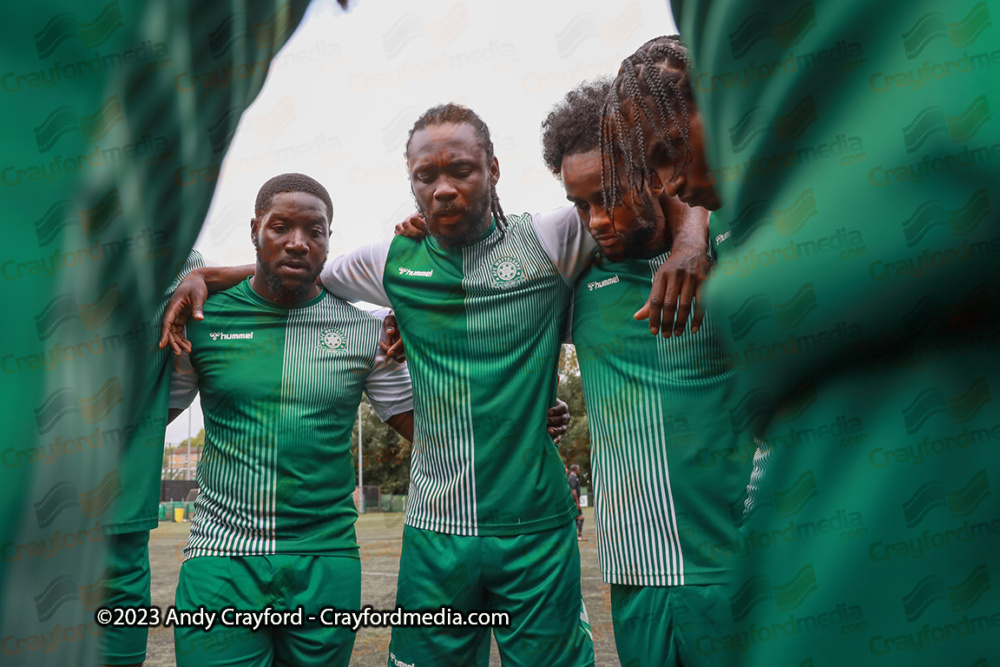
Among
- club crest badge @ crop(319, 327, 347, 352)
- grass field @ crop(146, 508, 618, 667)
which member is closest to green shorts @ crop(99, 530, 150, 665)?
club crest badge @ crop(319, 327, 347, 352)

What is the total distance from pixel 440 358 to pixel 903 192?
1876 millimetres

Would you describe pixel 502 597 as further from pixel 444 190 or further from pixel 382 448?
pixel 382 448

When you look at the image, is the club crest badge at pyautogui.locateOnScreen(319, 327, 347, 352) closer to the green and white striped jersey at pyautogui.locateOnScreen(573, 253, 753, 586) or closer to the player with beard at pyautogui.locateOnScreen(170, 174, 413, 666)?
the player with beard at pyautogui.locateOnScreen(170, 174, 413, 666)

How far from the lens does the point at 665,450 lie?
5.51 feet

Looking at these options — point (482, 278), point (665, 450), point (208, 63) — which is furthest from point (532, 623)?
point (208, 63)

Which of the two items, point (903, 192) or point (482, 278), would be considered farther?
point (482, 278)

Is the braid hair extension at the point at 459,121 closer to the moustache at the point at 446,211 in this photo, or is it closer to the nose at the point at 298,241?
the moustache at the point at 446,211

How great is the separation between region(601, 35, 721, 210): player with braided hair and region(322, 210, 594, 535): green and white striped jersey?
3.09ft

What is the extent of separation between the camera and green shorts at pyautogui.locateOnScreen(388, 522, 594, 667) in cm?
193

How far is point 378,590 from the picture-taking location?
6.65 m

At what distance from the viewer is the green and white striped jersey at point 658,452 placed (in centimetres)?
161

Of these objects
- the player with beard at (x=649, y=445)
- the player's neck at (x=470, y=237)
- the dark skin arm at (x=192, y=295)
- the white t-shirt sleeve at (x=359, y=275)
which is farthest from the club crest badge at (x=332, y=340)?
the player with beard at (x=649, y=445)

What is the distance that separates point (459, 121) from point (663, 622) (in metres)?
1.45

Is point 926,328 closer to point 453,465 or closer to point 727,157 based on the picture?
point 727,157
